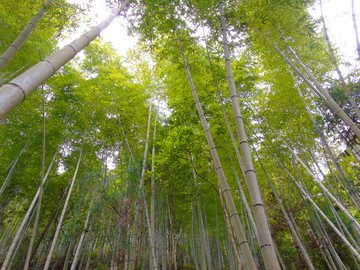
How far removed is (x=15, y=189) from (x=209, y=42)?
6763mm

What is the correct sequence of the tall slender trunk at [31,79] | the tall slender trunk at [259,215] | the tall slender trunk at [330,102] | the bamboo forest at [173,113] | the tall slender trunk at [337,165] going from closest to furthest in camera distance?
the tall slender trunk at [31,79]
the tall slender trunk at [259,215]
the tall slender trunk at [330,102]
the bamboo forest at [173,113]
the tall slender trunk at [337,165]

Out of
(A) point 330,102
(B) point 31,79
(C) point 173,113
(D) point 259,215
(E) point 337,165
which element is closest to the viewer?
(B) point 31,79

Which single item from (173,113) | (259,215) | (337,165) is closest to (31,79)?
(259,215)

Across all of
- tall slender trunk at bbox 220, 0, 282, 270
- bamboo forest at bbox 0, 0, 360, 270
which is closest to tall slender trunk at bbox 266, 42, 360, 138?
bamboo forest at bbox 0, 0, 360, 270

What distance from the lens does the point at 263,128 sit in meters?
4.88

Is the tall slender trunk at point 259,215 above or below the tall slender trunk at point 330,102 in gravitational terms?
below

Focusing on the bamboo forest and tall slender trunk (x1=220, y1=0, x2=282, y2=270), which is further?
the bamboo forest

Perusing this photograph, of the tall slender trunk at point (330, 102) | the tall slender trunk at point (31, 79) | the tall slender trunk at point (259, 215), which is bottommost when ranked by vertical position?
the tall slender trunk at point (259, 215)

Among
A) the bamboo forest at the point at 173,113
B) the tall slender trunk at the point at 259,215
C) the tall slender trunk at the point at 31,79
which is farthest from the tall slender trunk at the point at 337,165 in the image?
the tall slender trunk at the point at 31,79

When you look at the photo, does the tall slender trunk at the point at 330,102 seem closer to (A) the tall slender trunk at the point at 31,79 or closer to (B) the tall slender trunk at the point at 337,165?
(B) the tall slender trunk at the point at 337,165

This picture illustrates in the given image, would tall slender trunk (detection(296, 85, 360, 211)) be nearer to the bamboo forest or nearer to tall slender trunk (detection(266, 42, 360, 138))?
the bamboo forest

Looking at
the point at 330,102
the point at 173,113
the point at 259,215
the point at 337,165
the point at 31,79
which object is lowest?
the point at 259,215

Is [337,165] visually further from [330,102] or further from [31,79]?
[31,79]

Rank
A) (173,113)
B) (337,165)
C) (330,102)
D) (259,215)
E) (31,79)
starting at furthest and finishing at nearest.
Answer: (173,113) → (337,165) → (330,102) → (259,215) → (31,79)
